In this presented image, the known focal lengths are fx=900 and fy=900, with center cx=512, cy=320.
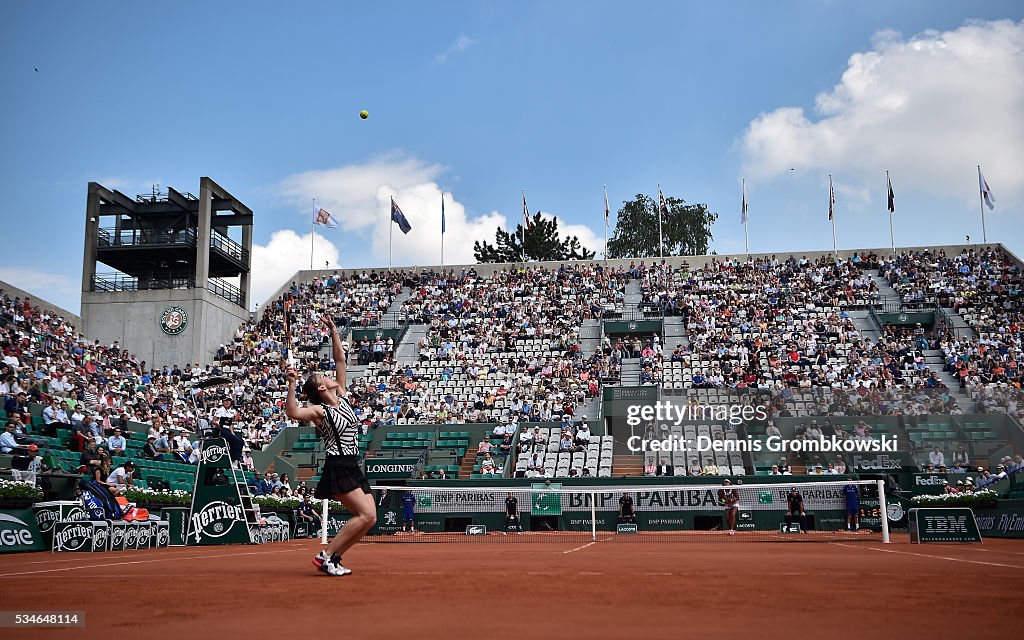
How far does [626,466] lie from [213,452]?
14.2 meters

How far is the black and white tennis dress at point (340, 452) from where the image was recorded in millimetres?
8516

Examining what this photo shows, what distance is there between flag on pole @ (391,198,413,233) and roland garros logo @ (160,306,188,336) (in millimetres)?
12045

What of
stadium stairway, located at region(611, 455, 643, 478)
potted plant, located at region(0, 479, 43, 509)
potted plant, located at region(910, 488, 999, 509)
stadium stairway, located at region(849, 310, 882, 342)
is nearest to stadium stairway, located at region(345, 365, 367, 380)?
stadium stairway, located at region(611, 455, 643, 478)

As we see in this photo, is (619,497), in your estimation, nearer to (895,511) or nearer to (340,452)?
(895,511)

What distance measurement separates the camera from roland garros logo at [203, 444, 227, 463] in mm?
18609

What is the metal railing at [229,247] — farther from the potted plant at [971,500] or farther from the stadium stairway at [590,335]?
the potted plant at [971,500]

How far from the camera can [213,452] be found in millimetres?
18656

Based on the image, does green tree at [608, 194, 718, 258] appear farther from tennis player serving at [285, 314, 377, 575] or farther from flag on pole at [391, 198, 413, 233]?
tennis player serving at [285, 314, 377, 575]

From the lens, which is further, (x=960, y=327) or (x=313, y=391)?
(x=960, y=327)

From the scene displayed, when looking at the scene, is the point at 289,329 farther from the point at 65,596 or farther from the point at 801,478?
the point at 65,596

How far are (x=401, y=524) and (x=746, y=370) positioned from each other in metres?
16.1

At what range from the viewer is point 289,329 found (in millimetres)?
44125

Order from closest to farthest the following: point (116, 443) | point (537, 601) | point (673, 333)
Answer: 1. point (537, 601)
2. point (116, 443)
3. point (673, 333)

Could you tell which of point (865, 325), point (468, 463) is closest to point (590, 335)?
point (468, 463)
